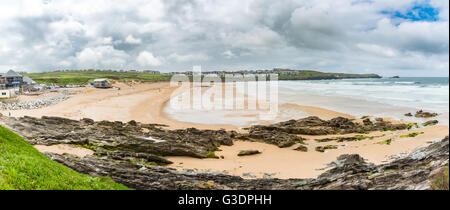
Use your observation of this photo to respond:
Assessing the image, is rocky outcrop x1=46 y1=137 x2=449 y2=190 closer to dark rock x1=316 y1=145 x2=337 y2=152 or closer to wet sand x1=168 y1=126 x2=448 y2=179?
wet sand x1=168 y1=126 x2=448 y2=179

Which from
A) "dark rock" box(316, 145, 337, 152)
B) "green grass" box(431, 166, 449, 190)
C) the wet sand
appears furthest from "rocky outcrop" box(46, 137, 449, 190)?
"dark rock" box(316, 145, 337, 152)

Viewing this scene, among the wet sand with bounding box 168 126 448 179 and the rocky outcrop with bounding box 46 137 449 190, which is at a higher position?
the rocky outcrop with bounding box 46 137 449 190

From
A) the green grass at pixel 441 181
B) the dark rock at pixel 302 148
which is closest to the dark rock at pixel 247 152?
the dark rock at pixel 302 148

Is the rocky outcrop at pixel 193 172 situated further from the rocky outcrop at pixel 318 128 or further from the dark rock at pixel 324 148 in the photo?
the dark rock at pixel 324 148

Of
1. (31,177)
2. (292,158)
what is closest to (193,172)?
(31,177)

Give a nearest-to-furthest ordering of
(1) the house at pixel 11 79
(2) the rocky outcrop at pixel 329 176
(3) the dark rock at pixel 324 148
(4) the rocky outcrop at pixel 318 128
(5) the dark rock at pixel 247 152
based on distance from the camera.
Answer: (2) the rocky outcrop at pixel 329 176
(5) the dark rock at pixel 247 152
(3) the dark rock at pixel 324 148
(4) the rocky outcrop at pixel 318 128
(1) the house at pixel 11 79

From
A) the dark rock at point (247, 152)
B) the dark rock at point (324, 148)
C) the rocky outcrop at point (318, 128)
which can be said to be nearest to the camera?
the dark rock at point (247, 152)

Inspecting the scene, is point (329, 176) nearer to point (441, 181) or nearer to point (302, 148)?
point (441, 181)

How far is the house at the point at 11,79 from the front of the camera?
67.7 m

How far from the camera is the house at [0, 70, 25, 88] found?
2664 inches

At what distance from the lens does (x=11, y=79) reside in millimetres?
71750

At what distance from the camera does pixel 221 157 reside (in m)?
19.3
